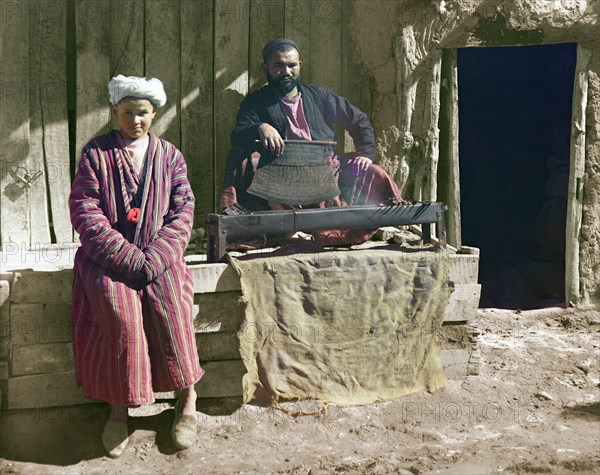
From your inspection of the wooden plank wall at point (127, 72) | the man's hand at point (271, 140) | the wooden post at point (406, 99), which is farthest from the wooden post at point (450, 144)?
the man's hand at point (271, 140)

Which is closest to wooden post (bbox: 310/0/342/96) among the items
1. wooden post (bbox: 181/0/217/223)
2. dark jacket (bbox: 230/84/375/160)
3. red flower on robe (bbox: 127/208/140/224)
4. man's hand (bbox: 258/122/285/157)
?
dark jacket (bbox: 230/84/375/160)

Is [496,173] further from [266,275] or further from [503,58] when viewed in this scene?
[266,275]

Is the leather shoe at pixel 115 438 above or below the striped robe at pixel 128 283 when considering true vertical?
below

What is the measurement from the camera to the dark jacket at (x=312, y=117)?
19.5 feet

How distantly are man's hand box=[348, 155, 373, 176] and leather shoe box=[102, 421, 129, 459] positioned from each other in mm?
2335

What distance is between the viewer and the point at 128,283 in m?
4.49

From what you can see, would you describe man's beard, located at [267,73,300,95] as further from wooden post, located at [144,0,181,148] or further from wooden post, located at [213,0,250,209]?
wooden post, located at [144,0,181,148]

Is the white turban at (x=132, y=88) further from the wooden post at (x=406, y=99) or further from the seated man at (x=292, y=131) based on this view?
the wooden post at (x=406, y=99)

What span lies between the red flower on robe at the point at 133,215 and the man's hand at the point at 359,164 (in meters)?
1.85

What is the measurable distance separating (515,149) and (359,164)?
357cm

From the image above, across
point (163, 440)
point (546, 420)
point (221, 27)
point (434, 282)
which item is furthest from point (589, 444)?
point (221, 27)

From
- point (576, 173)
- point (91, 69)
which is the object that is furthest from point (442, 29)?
point (91, 69)

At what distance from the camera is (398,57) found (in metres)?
6.49

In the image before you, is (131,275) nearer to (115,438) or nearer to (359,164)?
(115,438)
